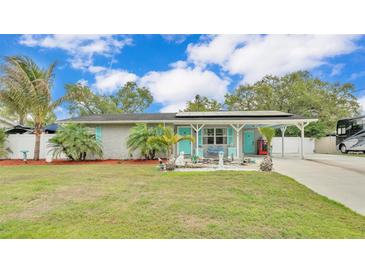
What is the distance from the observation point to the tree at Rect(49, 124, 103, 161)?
11.3 meters

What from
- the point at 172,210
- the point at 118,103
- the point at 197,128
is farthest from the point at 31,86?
the point at 118,103

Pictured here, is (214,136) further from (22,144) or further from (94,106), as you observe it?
(94,106)

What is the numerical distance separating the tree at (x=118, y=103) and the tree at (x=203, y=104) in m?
5.23

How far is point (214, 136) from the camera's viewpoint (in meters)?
14.4

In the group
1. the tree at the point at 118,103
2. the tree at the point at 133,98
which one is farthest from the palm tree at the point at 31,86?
the tree at the point at 133,98

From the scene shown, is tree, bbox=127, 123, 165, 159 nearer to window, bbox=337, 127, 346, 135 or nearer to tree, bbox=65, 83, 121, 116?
tree, bbox=65, 83, 121, 116

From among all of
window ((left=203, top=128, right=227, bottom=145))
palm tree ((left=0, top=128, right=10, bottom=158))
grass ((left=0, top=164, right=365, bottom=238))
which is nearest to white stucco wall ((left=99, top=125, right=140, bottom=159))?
window ((left=203, top=128, right=227, bottom=145))

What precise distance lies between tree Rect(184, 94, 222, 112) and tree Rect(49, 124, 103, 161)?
649 inches

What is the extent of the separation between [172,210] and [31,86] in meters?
11.6
